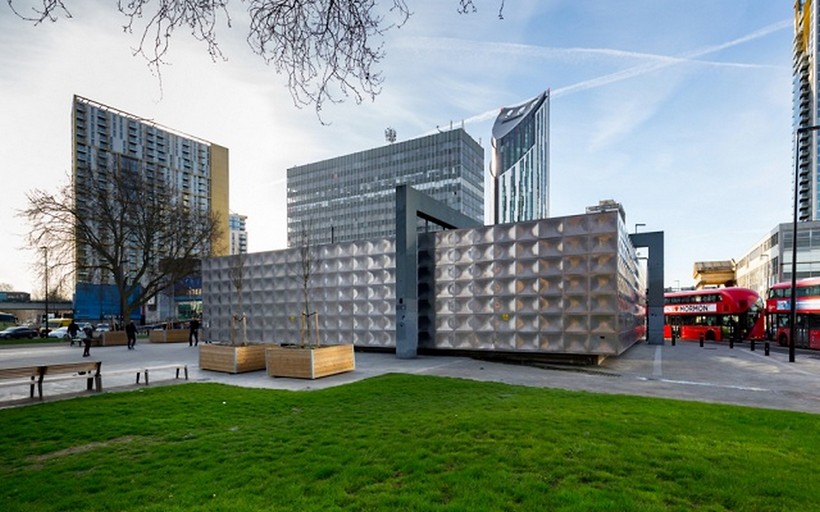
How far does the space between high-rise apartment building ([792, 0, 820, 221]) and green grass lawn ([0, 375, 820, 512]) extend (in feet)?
389

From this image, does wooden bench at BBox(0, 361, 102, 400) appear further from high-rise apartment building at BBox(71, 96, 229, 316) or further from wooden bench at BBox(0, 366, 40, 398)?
high-rise apartment building at BBox(71, 96, 229, 316)

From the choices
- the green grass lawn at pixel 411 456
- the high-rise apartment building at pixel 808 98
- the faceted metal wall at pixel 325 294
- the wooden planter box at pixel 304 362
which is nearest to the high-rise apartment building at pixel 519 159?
the high-rise apartment building at pixel 808 98

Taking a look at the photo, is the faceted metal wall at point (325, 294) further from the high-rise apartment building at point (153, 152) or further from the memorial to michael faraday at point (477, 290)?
the high-rise apartment building at point (153, 152)

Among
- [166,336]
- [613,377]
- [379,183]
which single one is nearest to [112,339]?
[166,336]

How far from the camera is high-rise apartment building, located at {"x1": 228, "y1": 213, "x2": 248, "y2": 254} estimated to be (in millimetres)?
170538

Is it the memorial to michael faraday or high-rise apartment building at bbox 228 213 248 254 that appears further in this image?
high-rise apartment building at bbox 228 213 248 254

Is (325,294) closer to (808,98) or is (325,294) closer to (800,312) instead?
(800,312)

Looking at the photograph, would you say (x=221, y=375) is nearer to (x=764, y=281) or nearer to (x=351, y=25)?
(x=351, y=25)

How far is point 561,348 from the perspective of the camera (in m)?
17.0

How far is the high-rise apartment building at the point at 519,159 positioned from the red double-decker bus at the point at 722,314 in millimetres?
64089

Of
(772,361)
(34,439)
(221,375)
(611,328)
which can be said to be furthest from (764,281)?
(34,439)

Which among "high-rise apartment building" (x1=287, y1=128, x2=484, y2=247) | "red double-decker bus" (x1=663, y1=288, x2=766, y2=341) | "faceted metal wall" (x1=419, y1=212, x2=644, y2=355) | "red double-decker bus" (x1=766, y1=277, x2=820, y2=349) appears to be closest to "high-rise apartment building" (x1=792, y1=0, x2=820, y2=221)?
"high-rise apartment building" (x1=287, y1=128, x2=484, y2=247)

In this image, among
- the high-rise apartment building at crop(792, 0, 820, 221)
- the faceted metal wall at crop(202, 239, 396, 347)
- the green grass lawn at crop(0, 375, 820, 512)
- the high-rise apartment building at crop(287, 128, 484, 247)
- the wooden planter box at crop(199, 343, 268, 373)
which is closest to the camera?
the green grass lawn at crop(0, 375, 820, 512)

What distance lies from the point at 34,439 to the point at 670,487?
879 centimetres
